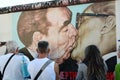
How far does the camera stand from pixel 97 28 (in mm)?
4934

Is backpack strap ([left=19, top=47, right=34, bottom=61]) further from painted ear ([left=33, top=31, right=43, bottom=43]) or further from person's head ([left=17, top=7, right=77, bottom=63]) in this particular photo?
painted ear ([left=33, top=31, right=43, bottom=43])

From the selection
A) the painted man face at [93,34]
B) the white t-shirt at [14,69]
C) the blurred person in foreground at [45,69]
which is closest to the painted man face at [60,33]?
the painted man face at [93,34]

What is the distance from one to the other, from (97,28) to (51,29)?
88 centimetres

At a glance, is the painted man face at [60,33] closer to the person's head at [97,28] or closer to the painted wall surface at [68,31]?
the painted wall surface at [68,31]

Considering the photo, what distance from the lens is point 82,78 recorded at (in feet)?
14.5

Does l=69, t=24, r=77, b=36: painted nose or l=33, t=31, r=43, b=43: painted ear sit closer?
l=69, t=24, r=77, b=36: painted nose

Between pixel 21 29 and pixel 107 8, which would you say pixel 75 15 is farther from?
pixel 21 29

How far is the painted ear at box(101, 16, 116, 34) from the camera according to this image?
4762mm

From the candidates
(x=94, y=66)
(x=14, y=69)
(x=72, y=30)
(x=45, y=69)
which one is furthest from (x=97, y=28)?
(x=14, y=69)

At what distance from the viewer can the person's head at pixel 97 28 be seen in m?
4.79

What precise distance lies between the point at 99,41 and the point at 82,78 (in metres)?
0.75

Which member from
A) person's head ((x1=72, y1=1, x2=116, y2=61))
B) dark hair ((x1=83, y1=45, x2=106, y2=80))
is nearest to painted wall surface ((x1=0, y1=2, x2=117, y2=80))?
person's head ((x1=72, y1=1, x2=116, y2=61))

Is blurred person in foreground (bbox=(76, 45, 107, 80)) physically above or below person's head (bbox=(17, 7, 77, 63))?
below

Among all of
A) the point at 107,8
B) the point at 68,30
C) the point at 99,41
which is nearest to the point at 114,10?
the point at 107,8
